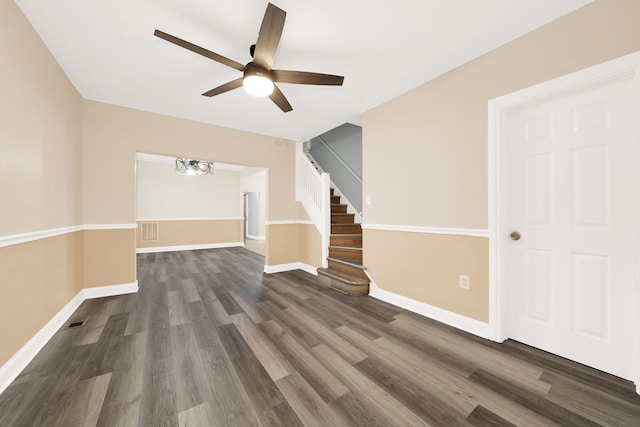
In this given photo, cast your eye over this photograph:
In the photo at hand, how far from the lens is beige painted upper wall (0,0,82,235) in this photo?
5.27 ft

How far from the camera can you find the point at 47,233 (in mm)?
2131

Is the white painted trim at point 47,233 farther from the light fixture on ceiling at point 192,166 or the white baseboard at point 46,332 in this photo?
the light fixture on ceiling at point 192,166

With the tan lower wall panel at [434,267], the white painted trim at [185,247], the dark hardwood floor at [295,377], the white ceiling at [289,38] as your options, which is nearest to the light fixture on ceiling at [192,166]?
the white painted trim at [185,247]

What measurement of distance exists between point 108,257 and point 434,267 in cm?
434

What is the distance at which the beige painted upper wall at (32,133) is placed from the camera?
1.61 m

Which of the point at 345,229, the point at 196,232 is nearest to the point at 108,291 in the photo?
the point at 345,229

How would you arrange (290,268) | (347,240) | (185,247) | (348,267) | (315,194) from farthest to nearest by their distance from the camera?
(185,247) → (290,268) → (315,194) → (347,240) → (348,267)

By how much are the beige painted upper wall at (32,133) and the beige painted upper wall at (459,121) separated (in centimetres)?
339

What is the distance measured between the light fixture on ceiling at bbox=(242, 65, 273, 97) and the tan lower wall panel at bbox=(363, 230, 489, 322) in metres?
2.22

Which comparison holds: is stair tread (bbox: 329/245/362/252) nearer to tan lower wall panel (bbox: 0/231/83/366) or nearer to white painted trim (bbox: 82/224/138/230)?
white painted trim (bbox: 82/224/138/230)

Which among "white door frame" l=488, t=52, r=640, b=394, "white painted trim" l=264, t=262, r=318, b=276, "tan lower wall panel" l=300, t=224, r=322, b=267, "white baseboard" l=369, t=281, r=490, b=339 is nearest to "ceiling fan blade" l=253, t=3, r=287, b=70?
"white door frame" l=488, t=52, r=640, b=394

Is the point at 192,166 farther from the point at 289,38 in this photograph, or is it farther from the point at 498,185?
the point at 498,185

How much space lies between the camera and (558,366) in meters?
1.76

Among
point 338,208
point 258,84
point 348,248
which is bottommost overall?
point 348,248
